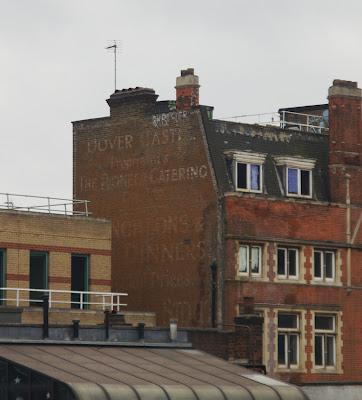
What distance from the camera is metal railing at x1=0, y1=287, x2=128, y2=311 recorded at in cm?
6600

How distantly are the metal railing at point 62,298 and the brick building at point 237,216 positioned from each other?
4.22 m

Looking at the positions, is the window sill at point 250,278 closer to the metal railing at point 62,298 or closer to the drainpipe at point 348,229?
the drainpipe at point 348,229

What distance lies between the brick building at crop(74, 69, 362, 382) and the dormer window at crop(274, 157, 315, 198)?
0.06 m

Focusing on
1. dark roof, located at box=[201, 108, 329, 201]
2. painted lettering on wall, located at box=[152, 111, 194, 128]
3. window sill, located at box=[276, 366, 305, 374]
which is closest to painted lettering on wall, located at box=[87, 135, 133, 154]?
painted lettering on wall, located at box=[152, 111, 194, 128]

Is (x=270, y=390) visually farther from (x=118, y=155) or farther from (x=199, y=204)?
(x=118, y=155)

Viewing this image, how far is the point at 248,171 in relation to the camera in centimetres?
7269

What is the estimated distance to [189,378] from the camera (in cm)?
5853

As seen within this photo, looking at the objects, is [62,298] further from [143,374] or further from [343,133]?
[343,133]

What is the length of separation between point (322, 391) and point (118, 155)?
13.7 meters

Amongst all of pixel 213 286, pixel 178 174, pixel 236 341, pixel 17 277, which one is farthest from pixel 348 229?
pixel 17 277

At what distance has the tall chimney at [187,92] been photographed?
240ft

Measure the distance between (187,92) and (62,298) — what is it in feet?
36.4

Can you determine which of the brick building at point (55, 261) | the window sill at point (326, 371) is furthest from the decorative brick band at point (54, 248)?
the window sill at point (326, 371)

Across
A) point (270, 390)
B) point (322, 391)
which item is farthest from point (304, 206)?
point (270, 390)
